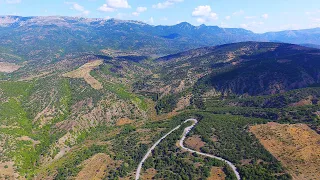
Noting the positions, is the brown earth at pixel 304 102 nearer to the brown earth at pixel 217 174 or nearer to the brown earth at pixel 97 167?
the brown earth at pixel 217 174

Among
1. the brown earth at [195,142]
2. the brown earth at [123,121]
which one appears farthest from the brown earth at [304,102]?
the brown earth at [123,121]

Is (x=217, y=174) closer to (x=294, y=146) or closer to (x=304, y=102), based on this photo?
(x=294, y=146)

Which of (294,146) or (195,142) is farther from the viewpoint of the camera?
(195,142)

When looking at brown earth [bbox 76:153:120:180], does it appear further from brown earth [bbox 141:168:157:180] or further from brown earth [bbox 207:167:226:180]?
brown earth [bbox 207:167:226:180]

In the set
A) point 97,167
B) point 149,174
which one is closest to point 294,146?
point 149,174

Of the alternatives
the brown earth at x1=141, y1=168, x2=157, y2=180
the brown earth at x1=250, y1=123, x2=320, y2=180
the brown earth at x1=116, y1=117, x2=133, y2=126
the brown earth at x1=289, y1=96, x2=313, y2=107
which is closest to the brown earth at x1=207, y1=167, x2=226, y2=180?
the brown earth at x1=141, y1=168, x2=157, y2=180
